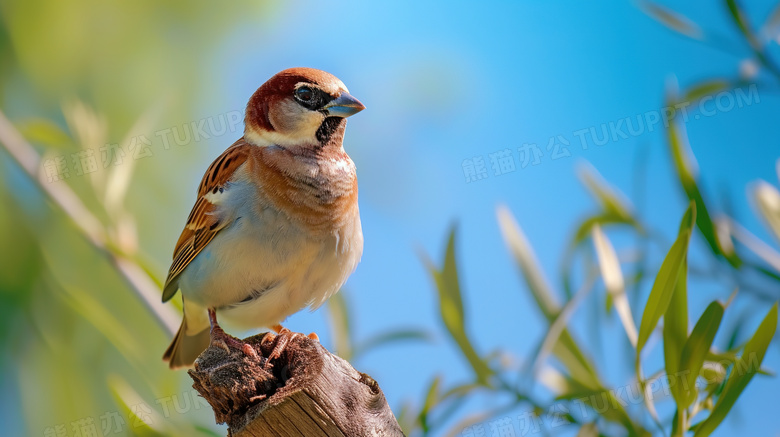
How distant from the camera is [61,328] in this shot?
3.41m

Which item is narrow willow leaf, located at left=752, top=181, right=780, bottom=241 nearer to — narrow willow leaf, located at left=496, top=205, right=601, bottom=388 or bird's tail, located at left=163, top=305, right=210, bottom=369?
narrow willow leaf, located at left=496, top=205, right=601, bottom=388

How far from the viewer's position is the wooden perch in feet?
3.89

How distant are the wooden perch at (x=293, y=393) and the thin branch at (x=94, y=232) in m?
0.77

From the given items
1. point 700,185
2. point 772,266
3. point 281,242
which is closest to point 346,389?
point 281,242

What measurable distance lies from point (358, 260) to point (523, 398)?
546 mm

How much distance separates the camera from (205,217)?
5.76 feet

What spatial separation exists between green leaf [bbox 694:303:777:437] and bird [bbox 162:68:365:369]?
3.02ft

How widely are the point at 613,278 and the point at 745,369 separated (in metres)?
0.39

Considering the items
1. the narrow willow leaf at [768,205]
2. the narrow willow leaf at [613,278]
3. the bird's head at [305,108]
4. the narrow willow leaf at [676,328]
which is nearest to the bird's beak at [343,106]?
the bird's head at [305,108]

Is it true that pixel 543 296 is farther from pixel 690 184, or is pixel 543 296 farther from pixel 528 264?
pixel 690 184

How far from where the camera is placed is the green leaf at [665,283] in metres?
1.47

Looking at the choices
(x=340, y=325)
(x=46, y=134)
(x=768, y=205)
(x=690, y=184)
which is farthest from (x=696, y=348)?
(x=46, y=134)

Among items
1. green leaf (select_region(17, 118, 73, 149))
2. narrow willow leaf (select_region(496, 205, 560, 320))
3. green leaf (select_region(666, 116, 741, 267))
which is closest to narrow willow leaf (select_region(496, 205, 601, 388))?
narrow willow leaf (select_region(496, 205, 560, 320))

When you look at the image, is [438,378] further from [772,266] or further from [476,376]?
[772,266]
